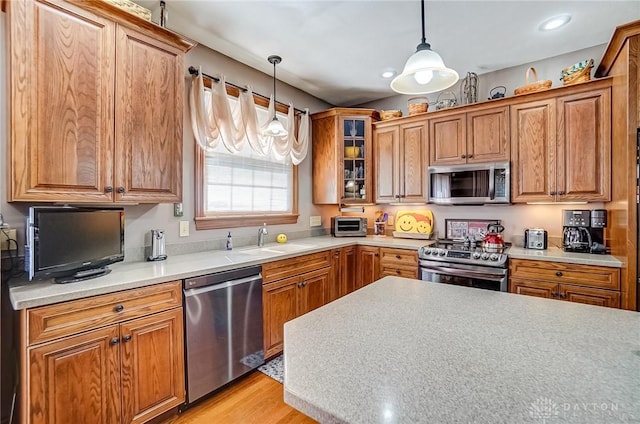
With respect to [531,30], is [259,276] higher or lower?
lower

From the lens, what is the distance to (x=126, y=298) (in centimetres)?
165

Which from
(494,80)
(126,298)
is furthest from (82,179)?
(494,80)

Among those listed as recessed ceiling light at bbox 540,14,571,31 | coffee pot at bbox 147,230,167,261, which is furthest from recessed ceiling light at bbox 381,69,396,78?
coffee pot at bbox 147,230,167,261

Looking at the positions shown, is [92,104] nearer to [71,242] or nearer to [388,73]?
[71,242]

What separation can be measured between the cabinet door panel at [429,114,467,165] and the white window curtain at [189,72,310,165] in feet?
5.07

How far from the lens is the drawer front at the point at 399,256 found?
309 centimetres

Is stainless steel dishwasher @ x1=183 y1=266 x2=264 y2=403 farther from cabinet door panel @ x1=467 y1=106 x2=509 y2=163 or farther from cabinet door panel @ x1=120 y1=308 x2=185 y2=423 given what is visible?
cabinet door panel @ x1=467 y1=106 x2=509 y2=163

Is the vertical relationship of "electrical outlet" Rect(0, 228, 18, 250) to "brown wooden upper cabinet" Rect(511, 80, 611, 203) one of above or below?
below

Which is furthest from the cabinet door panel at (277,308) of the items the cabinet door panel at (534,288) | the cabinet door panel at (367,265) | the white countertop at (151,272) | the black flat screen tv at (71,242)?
the cabinet door panel at (534,288)

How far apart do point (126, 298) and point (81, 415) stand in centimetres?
57

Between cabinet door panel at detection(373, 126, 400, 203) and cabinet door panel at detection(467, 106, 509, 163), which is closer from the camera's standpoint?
cabinet door panel at detection(467, 106, 509, 163)

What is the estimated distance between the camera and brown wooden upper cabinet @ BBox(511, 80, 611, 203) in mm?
2477

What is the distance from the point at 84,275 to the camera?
1.71 meters

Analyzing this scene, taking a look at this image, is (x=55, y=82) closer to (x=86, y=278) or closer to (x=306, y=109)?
(x=86, y=278)
